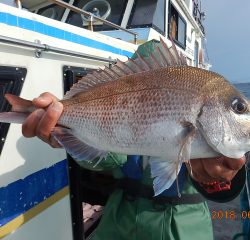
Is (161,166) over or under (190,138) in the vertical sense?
under

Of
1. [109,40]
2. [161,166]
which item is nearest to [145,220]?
[161,166]

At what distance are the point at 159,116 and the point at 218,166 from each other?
1.39 ft

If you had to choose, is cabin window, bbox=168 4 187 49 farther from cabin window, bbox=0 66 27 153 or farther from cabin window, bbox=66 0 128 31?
cabin window, bbox=0 66 27 153

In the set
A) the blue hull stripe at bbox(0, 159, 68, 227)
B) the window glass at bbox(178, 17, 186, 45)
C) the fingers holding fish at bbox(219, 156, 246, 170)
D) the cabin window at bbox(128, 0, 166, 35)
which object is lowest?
the blue hull stripe at bbox(0, 159, 68, 227)

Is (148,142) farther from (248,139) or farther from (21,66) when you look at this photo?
(21,66)

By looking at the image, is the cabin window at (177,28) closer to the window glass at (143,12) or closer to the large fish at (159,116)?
the window glass at (143,12)

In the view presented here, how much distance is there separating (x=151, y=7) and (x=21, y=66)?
343 centimetres

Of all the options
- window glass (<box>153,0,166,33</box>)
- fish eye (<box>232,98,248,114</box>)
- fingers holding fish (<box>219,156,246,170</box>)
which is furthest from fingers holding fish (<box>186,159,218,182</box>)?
window glass (<box>153,0,166,33</box>)

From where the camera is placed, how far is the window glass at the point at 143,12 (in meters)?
3.97

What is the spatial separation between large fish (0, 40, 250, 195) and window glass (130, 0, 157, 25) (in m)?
3.23

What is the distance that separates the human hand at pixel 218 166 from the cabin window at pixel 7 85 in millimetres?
1199

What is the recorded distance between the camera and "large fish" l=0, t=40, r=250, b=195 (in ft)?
3.16

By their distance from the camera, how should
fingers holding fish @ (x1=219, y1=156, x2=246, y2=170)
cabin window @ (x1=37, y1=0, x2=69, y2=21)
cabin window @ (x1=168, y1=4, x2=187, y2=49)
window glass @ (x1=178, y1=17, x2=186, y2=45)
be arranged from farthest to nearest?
window glass @ (x1=178, y1=17, x2=186, y2=45) → cabin window @ (x1=168, y1=4, x2=187, y2=49) → cabin window @ (x1=37, y1=0, x2=69, y2=21) → fingers holding fish @ (x1=219, y1=156, x2=246, y2=170)

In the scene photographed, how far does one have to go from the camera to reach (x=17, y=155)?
4.66 ft
